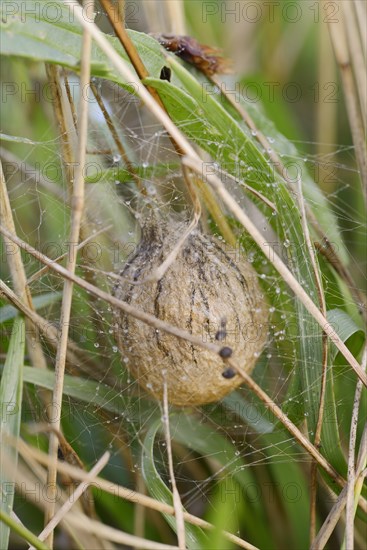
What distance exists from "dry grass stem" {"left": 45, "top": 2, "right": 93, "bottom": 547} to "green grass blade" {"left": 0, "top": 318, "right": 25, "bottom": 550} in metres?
0.04

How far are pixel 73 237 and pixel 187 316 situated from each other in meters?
0.13

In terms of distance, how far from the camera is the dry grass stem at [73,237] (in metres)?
0.53

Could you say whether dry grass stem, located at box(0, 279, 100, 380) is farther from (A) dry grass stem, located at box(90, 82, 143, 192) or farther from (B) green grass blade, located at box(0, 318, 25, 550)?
(A) dry grass stem, located at box(90, 82, 143, 192)

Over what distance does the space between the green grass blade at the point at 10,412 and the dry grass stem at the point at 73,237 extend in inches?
1.5

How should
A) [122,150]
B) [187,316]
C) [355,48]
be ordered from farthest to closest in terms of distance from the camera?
1. [355,48]
2. [122,150]
3. [187,316]

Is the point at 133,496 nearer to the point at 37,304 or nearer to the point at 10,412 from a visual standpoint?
the point at 10,412

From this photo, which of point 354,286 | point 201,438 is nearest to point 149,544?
point 201,438

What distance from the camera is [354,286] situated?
2.68ft

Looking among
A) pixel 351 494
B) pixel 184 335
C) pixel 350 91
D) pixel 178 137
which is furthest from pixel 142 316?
pixel 350 91

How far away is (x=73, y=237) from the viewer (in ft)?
1.90

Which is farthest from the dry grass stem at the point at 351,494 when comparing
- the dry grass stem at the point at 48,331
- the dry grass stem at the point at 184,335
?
the dry grass stem at the point at 48,331

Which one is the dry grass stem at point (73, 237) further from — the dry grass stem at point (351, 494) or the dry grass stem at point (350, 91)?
the dry grass stem at point (350, 91)

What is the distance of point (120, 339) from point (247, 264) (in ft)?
0.51

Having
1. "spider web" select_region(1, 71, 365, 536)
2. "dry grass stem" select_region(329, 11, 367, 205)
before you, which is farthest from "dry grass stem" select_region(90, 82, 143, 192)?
"dry grass stem" select_region(329, 11, 367, 205)
